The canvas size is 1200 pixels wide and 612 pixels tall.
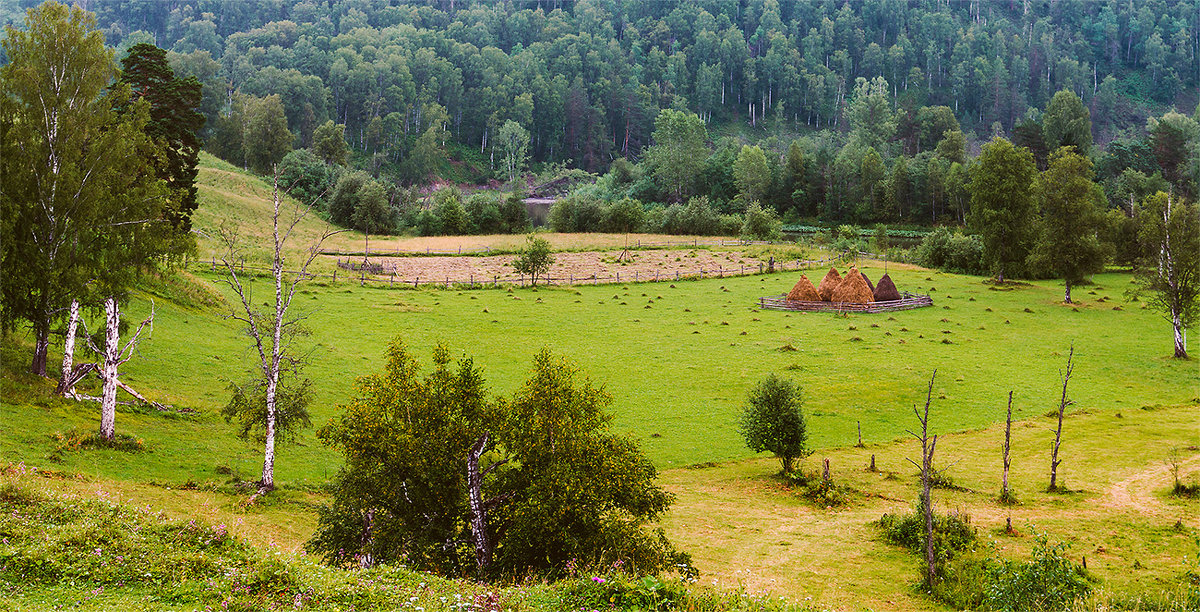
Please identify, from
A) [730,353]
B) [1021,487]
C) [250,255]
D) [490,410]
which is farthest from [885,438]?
[250,255]

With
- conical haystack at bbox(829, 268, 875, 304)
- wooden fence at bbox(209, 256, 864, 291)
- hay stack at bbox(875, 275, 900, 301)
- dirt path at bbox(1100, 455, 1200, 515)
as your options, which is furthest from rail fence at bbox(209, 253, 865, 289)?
dirt path at bbox(1100, 455, 1200, 515)

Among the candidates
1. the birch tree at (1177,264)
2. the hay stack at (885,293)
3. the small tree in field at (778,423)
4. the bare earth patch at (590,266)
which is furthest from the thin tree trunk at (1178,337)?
the bare earth patch at (590,266)

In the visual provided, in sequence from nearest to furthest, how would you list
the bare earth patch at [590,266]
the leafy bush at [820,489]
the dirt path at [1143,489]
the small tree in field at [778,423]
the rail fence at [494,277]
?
the dirt path at [1143,489], the leafy bush at [820,489], the small tree in field at [778,423], the rail fence at [494,277], the bare earth patch at [590,266]

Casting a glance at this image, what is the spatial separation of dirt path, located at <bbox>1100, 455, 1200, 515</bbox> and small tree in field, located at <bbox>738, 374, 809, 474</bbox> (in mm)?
10688

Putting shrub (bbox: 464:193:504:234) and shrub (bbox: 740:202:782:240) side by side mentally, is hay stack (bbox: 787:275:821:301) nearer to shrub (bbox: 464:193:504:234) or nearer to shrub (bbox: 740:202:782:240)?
shrub (bbox: 740:202:782:240)

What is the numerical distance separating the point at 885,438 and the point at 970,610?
59.5 feet

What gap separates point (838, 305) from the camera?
214 feet

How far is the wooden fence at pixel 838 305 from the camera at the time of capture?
212 ft

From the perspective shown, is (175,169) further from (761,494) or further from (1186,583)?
(1186,583)

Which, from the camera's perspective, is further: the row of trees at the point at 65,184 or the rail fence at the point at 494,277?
the rail fence at the point at 494,277

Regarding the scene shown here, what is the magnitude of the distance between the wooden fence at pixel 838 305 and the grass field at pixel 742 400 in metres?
2.02

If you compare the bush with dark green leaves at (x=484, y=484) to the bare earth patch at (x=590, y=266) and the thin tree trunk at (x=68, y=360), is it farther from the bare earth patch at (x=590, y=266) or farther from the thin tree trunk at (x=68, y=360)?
the bare earth patch at (x=590, y=266)

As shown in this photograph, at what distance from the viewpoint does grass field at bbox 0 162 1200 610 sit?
23.2m

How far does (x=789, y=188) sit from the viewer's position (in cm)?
14875
